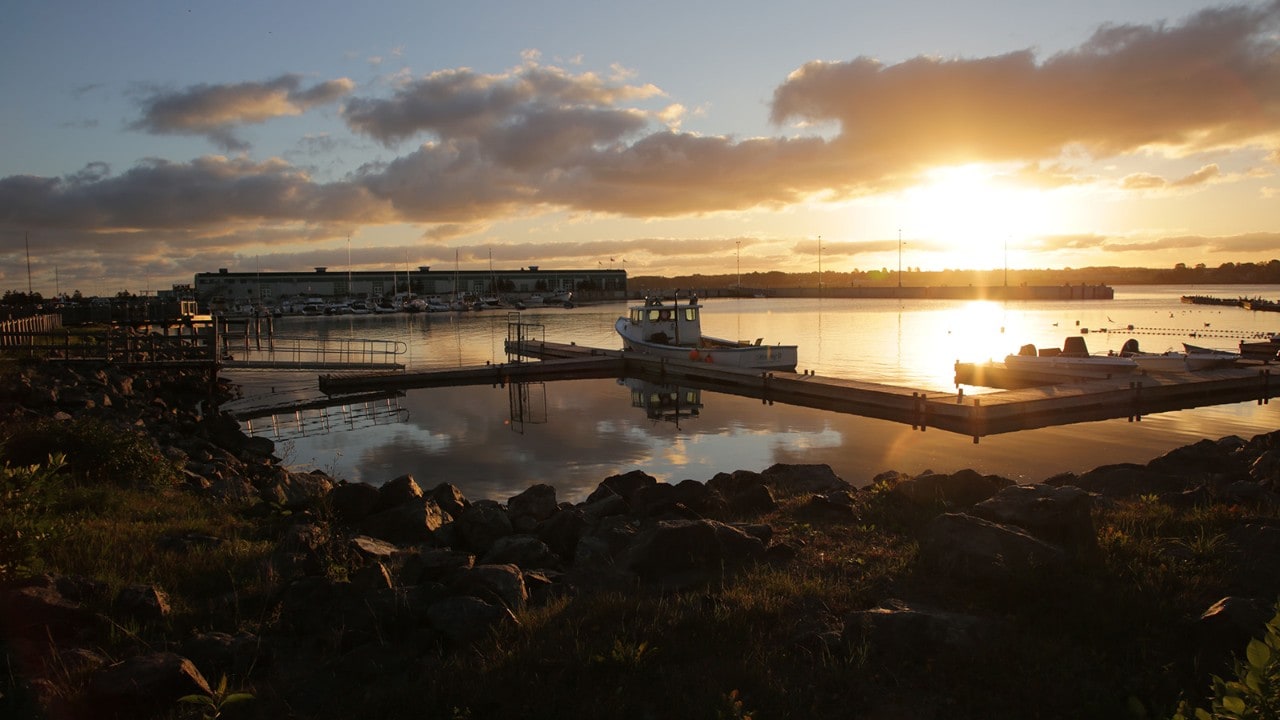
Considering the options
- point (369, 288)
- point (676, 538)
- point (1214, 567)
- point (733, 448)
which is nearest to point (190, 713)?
point (676, 538)

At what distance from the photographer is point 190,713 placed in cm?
Answer: 498

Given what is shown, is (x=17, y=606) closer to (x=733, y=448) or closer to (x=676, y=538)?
(x=676, y=538)

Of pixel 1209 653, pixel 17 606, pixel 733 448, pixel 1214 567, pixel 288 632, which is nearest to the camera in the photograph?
pixel 1209 653

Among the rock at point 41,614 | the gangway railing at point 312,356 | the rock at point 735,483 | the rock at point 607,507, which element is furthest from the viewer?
the gangway railing at point 312,356

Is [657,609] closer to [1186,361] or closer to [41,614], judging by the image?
[41,614]

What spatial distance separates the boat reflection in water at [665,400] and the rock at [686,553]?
54.4ft

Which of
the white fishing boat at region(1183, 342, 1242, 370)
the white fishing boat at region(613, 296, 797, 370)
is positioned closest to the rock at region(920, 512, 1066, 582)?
the white fishing boat at region(613, 296, 797, 370)

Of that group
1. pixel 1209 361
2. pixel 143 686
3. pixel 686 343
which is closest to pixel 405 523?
pixel 143 686

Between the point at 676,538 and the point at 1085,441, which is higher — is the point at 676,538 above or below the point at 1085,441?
above

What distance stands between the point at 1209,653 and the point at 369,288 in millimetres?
164248

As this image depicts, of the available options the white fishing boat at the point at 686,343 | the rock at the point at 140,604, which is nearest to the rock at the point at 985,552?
the rock at the point at 140,604

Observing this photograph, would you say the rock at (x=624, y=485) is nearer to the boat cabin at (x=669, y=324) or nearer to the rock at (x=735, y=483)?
the rock at (x=735, y=483)

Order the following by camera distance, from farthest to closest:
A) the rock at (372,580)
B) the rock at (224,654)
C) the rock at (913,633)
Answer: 1. the rock at (372,580)
2. the rock at (224,654)
3. the rock at (913,633)

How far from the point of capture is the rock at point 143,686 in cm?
505
